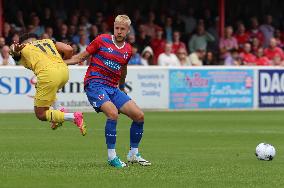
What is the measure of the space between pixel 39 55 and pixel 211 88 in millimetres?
12896

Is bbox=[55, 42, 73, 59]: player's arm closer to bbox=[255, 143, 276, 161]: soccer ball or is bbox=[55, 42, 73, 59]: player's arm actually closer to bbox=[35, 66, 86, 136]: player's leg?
bbox=[35, 66, 86, 136]: player's leg

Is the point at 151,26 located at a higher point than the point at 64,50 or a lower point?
higher

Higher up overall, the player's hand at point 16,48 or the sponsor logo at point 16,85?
the player's hand at point 16,48

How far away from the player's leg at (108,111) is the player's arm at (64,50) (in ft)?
3.03

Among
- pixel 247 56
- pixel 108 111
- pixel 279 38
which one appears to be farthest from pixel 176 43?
pixel 108 111

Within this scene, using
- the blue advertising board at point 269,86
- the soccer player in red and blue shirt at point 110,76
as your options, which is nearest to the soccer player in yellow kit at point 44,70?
the soccer player in red and blue shirt at point 110,76

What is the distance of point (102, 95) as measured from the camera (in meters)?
12.2

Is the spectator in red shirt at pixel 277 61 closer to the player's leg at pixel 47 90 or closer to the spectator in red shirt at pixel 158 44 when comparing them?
the spectator in red shirt at pixel 158 44

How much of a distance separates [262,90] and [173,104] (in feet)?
8.71

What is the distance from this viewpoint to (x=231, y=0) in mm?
33094

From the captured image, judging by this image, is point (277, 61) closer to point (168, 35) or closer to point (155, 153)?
point (168, 35)

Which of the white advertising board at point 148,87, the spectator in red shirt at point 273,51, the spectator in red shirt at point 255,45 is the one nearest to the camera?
the white advertising board at point 148,87

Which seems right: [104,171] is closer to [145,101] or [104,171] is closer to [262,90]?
[145,101]

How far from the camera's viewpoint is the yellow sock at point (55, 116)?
41.6 feet
